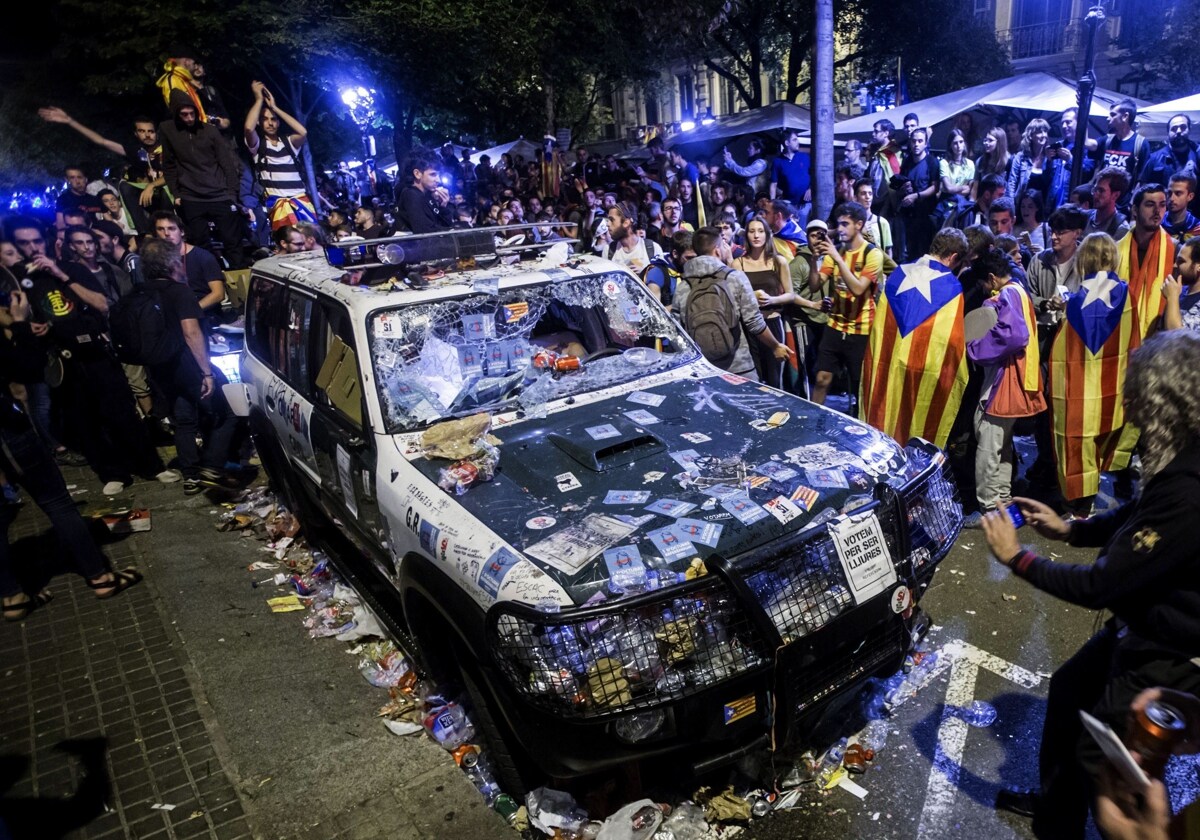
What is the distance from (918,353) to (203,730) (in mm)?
4747

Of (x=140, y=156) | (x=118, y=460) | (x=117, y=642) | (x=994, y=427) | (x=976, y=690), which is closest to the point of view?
(x=976, y=690)

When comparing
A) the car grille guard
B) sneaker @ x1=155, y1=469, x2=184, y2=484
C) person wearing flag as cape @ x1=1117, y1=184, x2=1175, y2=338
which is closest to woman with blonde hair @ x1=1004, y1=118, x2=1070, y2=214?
person wearing flag as cape @ x1=1117, y1=184, x2=1175, y2=338

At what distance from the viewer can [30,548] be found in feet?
18.3

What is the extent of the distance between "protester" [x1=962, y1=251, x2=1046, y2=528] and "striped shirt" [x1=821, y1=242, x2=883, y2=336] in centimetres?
95

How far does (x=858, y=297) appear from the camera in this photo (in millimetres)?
5812

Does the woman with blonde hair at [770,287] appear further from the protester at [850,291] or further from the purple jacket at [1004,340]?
the purple jacket at [1004,340]

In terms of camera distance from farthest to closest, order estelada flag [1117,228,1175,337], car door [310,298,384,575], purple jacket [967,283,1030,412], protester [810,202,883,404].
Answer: protester [810,202,883,404] < estelada flag [1117,228,1175,337] < purple jacket [967,283,1030,412] < car door [310,298,384,575]

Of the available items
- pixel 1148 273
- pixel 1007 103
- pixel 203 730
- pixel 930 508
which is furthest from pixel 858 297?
pixel 1007 103

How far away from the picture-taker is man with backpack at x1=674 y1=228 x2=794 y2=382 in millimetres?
5445

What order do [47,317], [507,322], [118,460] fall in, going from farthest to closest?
[118,460] → [47,317] → [507,322]

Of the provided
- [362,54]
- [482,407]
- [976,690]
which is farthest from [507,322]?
[362,54]

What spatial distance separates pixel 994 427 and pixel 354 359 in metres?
4.07

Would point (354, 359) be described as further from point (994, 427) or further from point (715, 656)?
point (994, 427)

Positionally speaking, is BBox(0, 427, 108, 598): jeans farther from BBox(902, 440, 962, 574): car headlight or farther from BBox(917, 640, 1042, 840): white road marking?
BBox(917, 640, 1042, 840): white road marking
